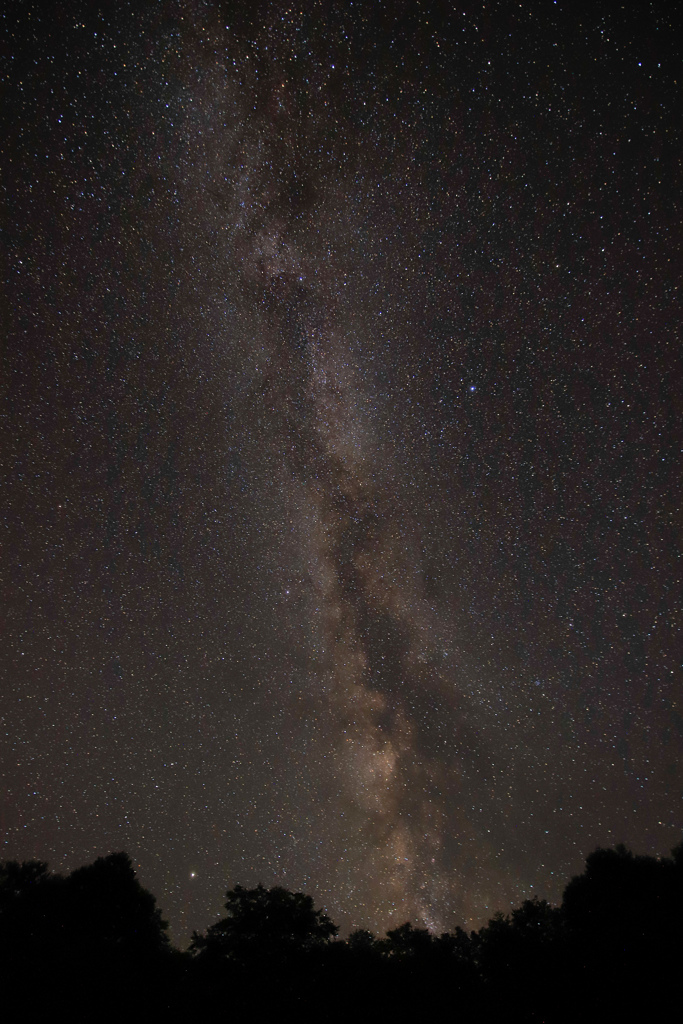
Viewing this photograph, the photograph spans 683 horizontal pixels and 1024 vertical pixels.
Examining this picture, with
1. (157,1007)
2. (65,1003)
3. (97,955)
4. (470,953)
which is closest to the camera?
(65,1003)

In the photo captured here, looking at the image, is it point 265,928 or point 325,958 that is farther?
point 265,928

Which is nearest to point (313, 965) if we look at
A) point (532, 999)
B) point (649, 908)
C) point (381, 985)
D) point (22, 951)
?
point (381, 985)

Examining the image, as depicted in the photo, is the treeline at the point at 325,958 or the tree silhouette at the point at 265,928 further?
the tree silhouette at the point at 265,928

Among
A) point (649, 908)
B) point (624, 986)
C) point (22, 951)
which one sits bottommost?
point (624, 986)

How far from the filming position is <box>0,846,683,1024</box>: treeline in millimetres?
6367

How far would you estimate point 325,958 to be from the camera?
7.50 meters

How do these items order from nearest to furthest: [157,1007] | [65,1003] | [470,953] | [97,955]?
[65,1003], [157,1007], [97,955], [470,953]

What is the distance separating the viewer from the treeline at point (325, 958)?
6.37 metres

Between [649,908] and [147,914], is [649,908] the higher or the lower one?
the lower one

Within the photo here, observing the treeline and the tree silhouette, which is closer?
the treeline

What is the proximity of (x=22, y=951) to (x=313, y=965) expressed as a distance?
149 inches

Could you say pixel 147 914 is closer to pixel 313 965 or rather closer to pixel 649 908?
pixel 313 965

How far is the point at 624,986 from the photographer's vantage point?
20.9 ft

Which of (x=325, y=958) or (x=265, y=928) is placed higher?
(x=265, y=928)
